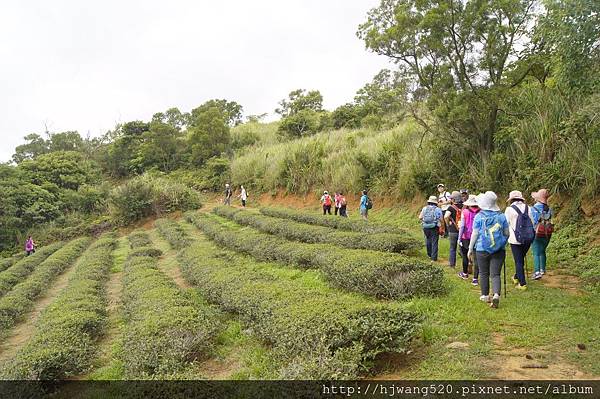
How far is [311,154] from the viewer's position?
85.7ft

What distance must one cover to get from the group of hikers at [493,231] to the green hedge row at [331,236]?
780mm

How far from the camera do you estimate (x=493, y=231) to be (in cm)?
641

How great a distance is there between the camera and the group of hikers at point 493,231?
645 centimetres

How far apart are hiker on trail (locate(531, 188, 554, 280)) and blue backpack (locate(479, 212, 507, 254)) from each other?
1.91 metres

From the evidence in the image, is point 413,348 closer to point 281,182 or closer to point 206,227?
point 206,227

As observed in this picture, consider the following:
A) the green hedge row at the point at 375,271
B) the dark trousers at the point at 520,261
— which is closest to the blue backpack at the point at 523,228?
the dark trousers at the point at 520,261

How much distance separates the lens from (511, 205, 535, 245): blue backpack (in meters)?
7.35

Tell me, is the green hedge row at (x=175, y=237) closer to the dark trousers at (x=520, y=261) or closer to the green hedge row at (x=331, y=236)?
the green hedge row at (x=331, y=236)

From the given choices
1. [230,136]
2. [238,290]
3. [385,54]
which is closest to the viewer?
[238,290]

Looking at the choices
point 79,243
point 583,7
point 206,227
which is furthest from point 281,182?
point 583,7

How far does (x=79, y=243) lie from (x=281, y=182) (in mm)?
12963

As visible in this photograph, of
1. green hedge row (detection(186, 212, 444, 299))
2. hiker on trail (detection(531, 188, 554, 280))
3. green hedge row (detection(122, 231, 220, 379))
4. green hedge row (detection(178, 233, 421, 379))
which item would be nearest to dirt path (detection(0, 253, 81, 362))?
green hedge row (detection(122, 231, 220, 379))

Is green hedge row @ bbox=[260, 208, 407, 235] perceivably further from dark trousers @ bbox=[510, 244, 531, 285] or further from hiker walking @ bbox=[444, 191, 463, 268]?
dark trousers @ bbox=[510, 244, 531, 285]

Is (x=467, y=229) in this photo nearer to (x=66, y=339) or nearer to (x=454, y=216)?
(x=454, y=216)
